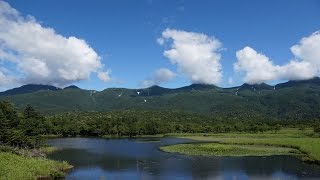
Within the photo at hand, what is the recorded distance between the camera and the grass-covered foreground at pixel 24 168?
55.5 meters

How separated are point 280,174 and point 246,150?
34.0 metres

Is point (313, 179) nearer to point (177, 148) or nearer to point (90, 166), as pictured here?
point (90, 166)

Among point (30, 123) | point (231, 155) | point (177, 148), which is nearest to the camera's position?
point (231, 155)

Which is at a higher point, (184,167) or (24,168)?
(24,168)

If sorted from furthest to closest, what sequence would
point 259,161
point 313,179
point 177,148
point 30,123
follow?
point 177,148 → point 30,123 → point 259,161 → point 313,179

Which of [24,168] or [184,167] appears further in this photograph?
[184,167]

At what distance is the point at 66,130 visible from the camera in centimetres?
19150

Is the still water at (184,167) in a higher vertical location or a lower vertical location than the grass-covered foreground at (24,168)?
lower

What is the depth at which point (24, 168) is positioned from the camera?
59469 mm

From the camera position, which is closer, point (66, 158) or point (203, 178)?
point (203, 178)

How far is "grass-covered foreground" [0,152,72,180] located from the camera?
5554 cm

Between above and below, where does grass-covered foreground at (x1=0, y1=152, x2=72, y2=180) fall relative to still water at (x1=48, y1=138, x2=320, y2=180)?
above

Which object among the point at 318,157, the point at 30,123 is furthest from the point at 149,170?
the point at 30,123

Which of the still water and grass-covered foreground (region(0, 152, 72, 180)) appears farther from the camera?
the still water
